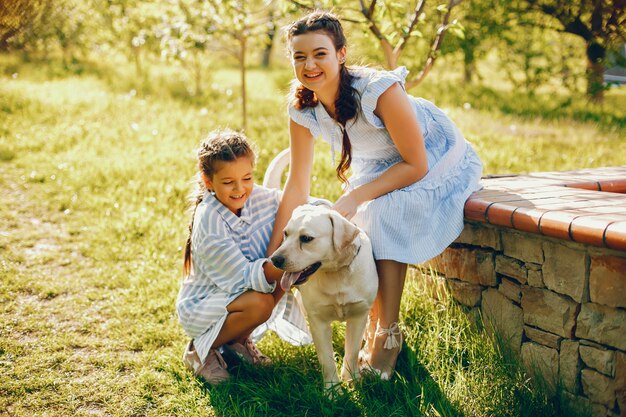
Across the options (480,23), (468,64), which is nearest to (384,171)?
(480,23)

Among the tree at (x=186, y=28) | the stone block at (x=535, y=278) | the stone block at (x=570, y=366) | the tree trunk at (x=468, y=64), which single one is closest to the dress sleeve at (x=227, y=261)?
the stone block at (x=535, y=278)

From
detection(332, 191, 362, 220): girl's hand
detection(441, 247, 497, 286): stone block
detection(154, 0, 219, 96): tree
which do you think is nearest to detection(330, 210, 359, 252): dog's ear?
detection(332, 191, 362, 220): girl's hand

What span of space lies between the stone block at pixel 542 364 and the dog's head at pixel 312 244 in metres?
1.03

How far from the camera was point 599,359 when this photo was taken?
2.59m

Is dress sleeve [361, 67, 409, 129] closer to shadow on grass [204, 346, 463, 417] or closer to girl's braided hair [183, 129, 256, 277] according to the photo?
girl's braided hair [183, 129, 256, 277]

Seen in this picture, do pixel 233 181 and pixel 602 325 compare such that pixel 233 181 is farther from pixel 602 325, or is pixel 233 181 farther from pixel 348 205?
pixel 602 325

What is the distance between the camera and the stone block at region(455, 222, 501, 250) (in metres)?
3.11

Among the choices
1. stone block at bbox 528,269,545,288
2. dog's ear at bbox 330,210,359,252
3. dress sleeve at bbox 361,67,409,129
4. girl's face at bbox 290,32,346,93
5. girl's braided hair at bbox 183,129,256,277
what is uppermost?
girl's face at bbox 290,32,346,93

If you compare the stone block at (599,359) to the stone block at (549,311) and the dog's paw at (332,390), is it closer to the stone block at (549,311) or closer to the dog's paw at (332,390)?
the stone block at (549,311)

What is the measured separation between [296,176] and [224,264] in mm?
693

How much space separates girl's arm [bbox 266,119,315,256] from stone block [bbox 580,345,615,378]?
5.27 ft

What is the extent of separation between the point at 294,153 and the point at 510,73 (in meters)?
9.31

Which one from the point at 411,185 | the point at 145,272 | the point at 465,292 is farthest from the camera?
the point at 145,272

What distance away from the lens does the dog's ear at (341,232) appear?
2664mm
